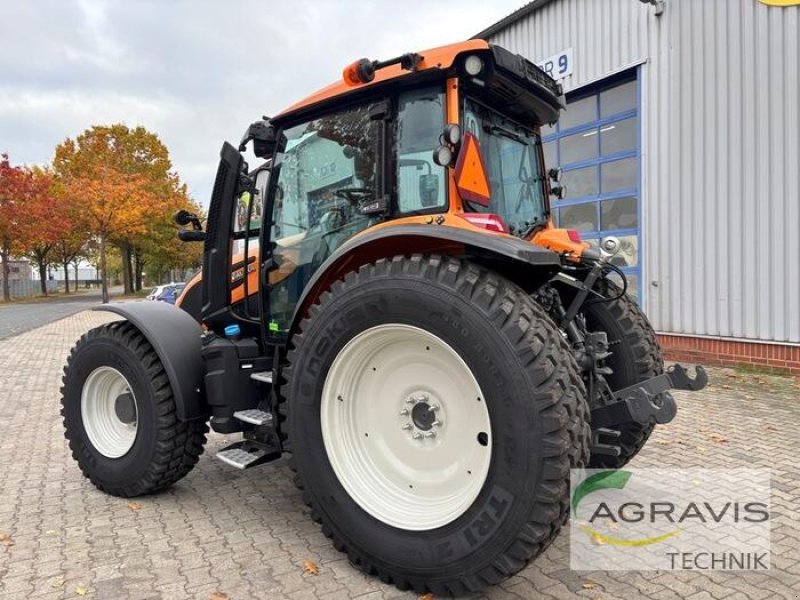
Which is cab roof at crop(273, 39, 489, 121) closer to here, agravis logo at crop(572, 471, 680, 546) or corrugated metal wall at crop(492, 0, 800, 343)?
agravis logo at crop(572, 471, 680, 546)

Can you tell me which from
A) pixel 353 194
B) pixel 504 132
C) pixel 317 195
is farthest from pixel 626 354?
pixel 317 195

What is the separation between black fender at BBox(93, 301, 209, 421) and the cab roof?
1.62 metres

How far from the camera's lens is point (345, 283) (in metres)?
2.94

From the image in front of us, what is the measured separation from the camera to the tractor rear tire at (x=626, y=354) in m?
3.86

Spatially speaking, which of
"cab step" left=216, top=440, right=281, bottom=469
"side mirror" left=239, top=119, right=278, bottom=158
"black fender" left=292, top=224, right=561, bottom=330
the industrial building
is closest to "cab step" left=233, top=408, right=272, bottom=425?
"cab step" left=216, top=440, right=281, bottom=469

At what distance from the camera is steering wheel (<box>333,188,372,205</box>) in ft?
11.1

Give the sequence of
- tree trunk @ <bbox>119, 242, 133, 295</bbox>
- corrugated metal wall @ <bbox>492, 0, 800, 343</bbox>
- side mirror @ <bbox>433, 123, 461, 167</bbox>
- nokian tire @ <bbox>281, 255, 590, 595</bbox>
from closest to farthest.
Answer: nokian tire @ <bbox>281, 255, 590, 595</bbox>, side mirror @ <bbox>433, 123, 461, 167</bbox>, corrugated metal wall @ <bbox>492, 0, 800, 343</bbox>, tree trunk @ <bbox>119, 242, 133, 295</bbox>

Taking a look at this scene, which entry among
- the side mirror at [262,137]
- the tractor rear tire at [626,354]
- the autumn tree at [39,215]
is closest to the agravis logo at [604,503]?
the tractor rear tire at [626,354]

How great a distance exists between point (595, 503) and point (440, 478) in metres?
1.55

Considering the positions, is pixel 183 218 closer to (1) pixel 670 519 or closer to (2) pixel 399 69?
(2) pixel 399 69

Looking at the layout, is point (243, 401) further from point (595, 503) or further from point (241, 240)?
point (595, 503)

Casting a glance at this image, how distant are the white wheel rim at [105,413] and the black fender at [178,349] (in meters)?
0.48

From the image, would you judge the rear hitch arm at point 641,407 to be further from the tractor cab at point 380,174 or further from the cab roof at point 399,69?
the cab roof at point 399,69

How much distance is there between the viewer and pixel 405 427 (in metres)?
2.97
